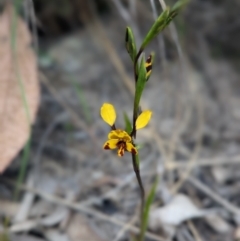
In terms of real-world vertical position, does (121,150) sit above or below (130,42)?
below

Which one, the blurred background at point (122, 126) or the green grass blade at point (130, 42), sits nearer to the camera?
the green grass blade at point (130, 42)

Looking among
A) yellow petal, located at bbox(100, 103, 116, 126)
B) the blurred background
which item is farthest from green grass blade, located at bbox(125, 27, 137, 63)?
the blurred background

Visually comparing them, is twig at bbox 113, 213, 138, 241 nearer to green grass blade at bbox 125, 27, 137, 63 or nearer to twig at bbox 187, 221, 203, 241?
twig at bbox 187, 221, 203, 241

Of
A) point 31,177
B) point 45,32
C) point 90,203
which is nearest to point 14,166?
point 31,177

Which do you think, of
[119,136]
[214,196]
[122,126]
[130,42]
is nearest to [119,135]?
[119,136]

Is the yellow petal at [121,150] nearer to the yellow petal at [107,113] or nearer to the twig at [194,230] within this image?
the yellow petal at [107,113]

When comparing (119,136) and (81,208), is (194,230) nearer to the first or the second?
(81,208)

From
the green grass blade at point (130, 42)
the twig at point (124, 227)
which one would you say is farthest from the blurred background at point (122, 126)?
the green grass blade at point (130, 42)
